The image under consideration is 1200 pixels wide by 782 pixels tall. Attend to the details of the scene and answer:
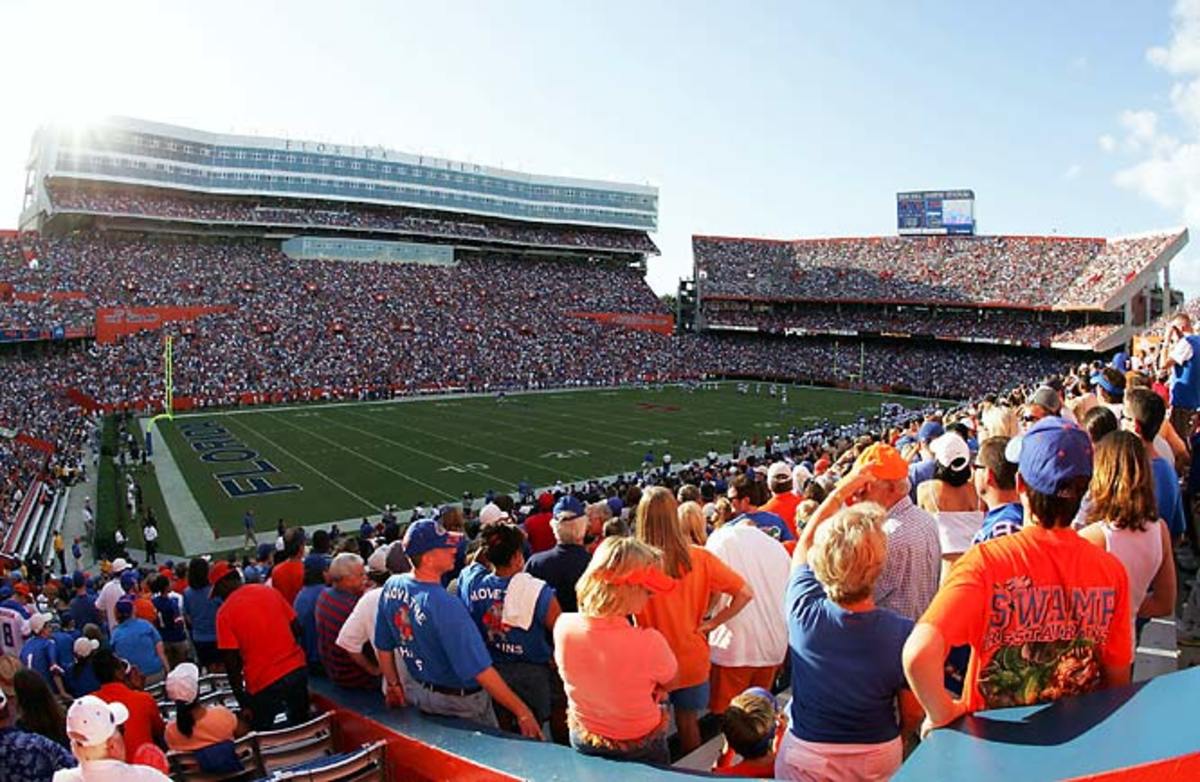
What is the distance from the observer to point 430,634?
3.91 meters

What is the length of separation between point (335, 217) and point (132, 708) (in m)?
73.0

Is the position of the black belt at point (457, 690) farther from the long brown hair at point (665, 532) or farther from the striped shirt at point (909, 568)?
the striped shirt at point (909, 568)

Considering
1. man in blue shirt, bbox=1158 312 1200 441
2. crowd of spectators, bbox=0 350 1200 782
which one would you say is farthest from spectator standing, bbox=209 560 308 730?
man in blue shirt, bbox=1158 312 1200 441

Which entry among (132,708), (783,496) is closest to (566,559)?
(783,496)

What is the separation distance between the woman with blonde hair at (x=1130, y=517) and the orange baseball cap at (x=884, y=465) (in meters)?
0.85

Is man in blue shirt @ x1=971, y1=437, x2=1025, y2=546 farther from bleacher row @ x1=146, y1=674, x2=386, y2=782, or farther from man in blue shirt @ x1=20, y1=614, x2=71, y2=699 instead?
man in blue shirt @ x1=20, y1=614, x2=71, y2=699

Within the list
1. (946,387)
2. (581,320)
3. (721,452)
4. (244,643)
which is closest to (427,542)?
(244,643)

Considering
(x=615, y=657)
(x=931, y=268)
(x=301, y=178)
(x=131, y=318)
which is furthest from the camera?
(x=301, y=178)

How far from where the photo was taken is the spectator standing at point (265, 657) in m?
4.96

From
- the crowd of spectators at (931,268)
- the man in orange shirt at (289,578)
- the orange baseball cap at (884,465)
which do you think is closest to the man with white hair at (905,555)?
the orange baseball cap at (884,465)

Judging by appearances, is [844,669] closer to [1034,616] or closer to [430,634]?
[1034,616]

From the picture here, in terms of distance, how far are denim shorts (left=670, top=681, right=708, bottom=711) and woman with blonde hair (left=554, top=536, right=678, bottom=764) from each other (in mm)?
842

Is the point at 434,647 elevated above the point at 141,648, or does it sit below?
above

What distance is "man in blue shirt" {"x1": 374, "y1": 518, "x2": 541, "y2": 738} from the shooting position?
12.5ft
